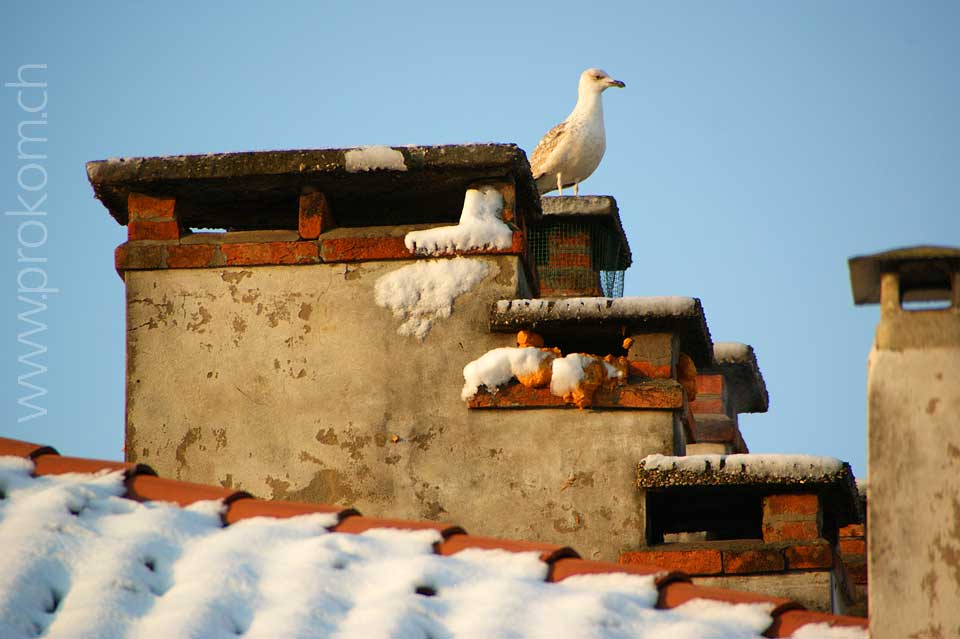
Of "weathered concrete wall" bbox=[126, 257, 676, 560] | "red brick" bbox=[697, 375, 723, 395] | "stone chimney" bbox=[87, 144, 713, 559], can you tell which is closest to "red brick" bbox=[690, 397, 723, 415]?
"red brick" bbox=[697, 375, 723, 395]

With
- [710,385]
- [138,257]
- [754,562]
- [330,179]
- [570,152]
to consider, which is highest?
[570,152]

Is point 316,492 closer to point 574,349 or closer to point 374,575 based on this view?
point 574,349

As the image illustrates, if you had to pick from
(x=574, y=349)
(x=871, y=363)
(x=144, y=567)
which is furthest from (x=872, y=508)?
(x=574, y=349)

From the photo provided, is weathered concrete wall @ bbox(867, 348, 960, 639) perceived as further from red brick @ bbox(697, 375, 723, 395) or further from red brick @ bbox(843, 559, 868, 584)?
red brick @ bbox(697, 375, 723, 395)

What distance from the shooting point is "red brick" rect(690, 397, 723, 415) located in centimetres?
929

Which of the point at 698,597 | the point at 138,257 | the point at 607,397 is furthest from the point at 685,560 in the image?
the point at 138,257

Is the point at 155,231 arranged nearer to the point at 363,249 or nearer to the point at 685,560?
the point at 363,249

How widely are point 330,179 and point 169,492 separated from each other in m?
2.36

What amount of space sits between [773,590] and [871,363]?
8.50ft

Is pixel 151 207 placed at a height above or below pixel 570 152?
below

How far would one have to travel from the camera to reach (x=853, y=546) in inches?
324

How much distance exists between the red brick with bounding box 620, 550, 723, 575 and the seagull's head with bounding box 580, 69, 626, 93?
601 centimetres

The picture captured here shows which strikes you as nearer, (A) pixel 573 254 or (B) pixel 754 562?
(B) pixel 754 562

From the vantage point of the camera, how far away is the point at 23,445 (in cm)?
455
